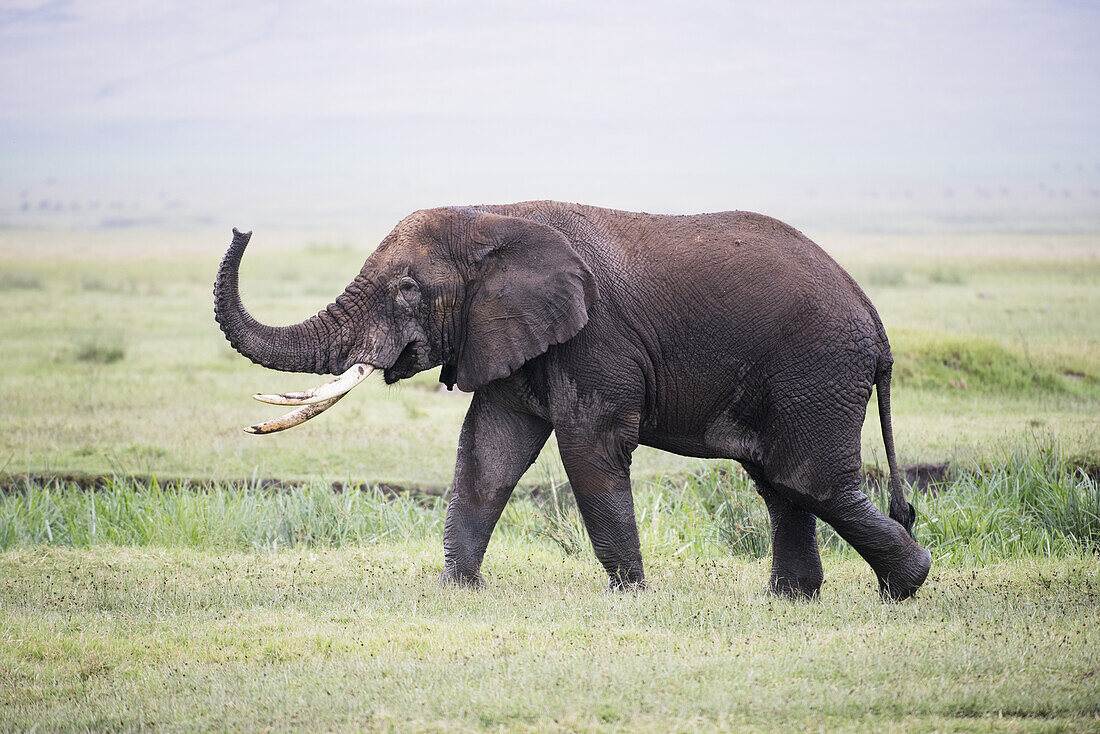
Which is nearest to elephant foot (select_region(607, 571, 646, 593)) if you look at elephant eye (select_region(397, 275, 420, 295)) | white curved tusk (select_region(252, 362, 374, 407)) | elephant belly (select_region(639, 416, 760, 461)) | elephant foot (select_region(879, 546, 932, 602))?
elephant belly (select_region(639, 416, 760, 461))

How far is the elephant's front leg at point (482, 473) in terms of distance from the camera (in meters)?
8.59

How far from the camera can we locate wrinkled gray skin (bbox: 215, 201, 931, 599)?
7.90 metres

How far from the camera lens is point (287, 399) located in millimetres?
7848

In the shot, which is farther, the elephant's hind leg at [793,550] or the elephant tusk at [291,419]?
the elephant's hind leg at [793,550]

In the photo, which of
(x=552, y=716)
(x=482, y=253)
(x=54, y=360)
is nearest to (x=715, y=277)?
(x=482, y=253)

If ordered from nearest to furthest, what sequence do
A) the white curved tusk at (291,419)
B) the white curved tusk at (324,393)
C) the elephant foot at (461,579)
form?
1. the white curved tusk at (291,419)
2. the white curved tusk at (324,393)
3. the elephant foot at (461,579)

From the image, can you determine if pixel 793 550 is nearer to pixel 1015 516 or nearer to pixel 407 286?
pixel 1015 516

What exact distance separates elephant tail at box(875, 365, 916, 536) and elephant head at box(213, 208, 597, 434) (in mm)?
1913

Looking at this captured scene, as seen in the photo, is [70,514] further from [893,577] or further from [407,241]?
[893,577]

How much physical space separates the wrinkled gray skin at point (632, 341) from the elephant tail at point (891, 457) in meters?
0.01

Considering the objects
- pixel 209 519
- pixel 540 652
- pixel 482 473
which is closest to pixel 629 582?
pixel 482 473

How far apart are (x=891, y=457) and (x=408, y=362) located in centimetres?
318

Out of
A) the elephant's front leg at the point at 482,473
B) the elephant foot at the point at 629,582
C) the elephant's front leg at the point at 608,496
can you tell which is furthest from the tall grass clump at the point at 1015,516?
the elephant's front leg at the point at 482,473

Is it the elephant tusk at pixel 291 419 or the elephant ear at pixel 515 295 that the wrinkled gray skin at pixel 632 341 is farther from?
the elephant tusk at pixel 291 419
